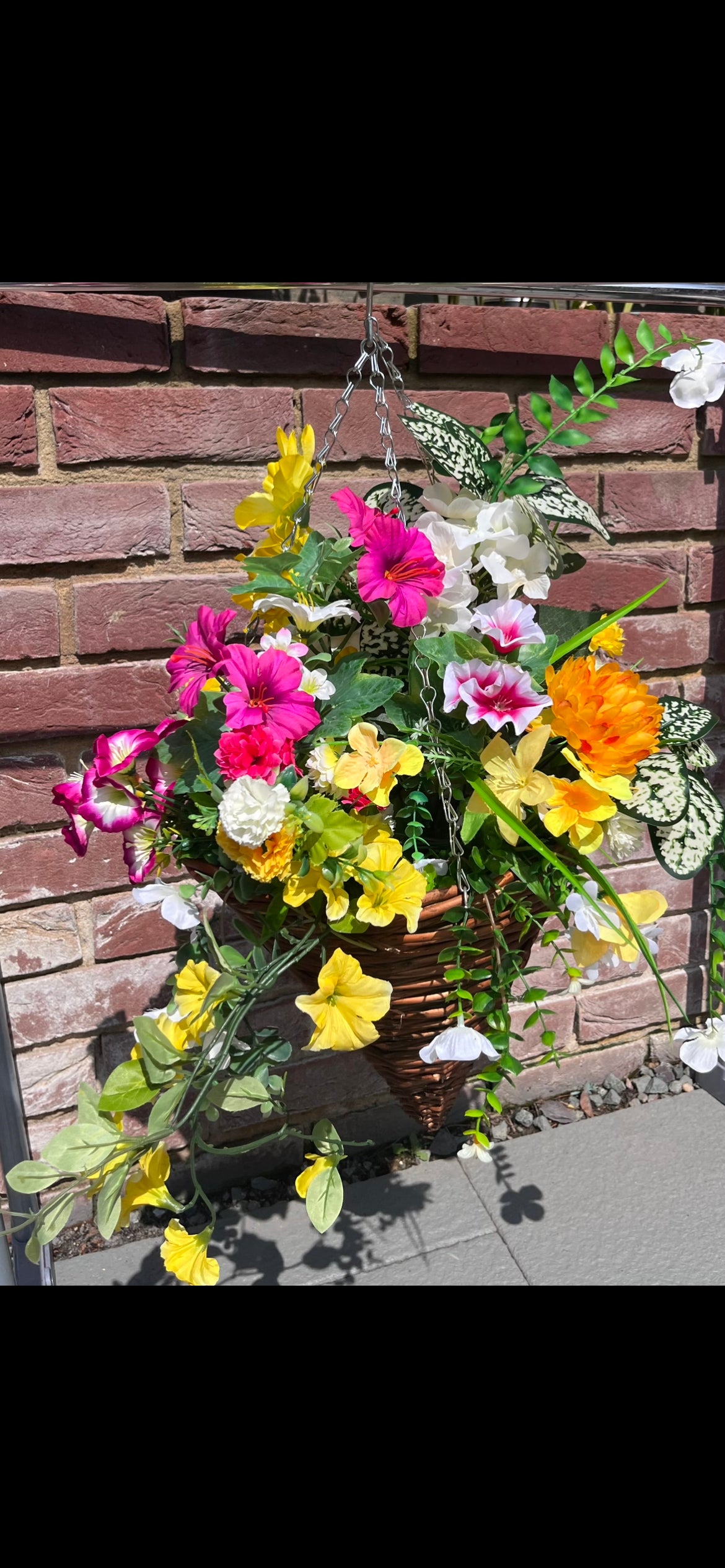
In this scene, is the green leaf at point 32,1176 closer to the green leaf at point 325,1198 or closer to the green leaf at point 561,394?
the green leaf at point 325,1198

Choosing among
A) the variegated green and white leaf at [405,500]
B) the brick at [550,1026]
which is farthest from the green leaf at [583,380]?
the brick at [550,1026]

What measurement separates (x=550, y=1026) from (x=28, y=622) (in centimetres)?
104

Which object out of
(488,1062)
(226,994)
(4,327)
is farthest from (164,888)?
(488,1062)

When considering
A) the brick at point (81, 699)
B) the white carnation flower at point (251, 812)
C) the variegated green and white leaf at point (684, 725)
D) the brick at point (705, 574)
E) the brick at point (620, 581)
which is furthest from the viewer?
the brick at point (705, 574)

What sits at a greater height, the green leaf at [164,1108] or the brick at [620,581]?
the brick at [620,581]

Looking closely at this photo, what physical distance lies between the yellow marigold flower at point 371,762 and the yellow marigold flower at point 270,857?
59 millimetres

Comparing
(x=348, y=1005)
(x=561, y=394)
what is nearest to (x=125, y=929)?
(x=348, y=1005)

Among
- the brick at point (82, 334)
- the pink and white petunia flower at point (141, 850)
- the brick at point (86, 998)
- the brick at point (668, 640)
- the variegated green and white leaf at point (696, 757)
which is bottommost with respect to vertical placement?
the brick at point (86, 998)

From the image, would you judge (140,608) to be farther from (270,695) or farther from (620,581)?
(620,581)

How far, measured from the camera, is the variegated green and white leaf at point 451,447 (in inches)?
31.7

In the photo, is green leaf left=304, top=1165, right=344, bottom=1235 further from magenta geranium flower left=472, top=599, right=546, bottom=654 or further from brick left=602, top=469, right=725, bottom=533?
brick left=602, top=469, right=725, bottom=533

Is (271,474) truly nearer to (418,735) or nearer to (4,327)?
(418,735)

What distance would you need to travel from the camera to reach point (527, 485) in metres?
0.85

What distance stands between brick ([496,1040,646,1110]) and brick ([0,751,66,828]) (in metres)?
0.86
